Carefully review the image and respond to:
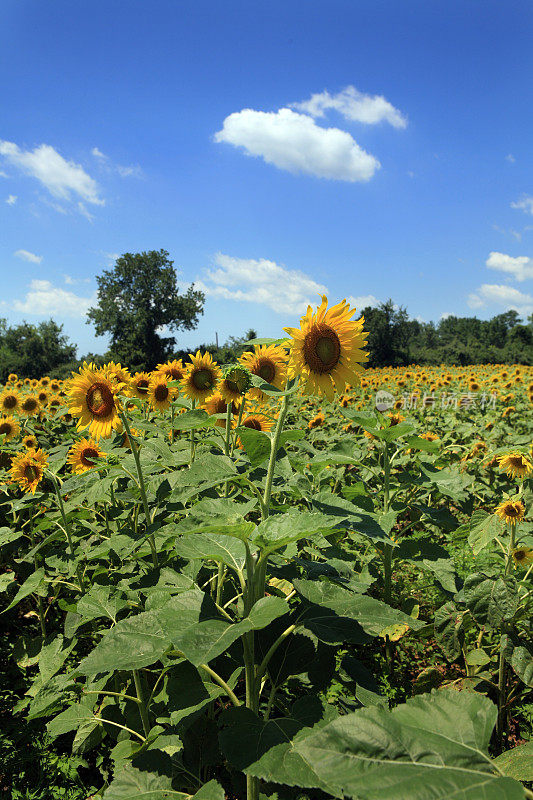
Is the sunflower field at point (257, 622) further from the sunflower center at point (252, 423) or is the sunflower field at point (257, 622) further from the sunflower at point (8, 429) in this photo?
the sunflower at point (8, 429)

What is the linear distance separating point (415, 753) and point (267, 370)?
1925mm

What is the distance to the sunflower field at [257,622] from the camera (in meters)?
0.83

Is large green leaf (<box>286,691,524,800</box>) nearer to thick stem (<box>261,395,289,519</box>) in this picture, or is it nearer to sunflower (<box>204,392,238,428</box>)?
thick stem (<box>261,395,289,519</box>)

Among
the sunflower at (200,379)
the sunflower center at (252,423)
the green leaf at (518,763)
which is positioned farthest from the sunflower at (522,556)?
the sunflower at (200,379)

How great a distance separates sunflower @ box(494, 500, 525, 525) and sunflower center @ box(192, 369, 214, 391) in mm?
1875

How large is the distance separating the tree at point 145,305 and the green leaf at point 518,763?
1840 inches

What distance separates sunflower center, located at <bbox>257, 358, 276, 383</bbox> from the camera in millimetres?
2387

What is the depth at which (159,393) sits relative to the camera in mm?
3621

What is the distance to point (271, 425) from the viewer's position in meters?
2.99

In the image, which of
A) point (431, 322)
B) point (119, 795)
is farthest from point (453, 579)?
point (431, 322)

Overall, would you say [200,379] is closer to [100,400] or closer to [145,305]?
[100,400]

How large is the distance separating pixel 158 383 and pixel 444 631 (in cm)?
255

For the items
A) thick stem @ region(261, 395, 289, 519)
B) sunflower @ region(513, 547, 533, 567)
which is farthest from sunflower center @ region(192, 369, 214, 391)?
sunflower @ region(513, 547, 533, 567)

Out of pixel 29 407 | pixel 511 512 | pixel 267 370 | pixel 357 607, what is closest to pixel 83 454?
pixel 267 370
